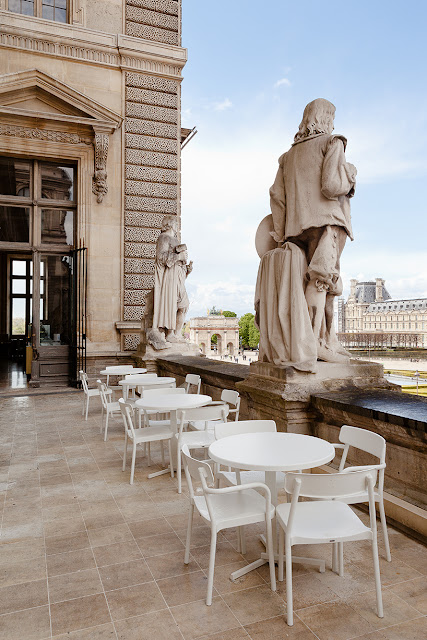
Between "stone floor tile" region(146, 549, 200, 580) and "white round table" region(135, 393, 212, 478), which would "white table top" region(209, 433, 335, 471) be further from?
"white round table" region(135, 393, 212, 478)

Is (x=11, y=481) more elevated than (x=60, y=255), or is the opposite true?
(x=60, y=255)

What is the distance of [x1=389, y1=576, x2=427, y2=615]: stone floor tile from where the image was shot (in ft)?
7.59

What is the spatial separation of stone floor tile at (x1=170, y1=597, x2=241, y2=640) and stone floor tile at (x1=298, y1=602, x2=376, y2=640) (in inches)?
13.4

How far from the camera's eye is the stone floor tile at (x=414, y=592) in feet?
7.59

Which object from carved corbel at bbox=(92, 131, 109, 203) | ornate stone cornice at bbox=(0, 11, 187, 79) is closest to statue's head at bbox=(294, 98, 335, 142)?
carved corbel at bbox=(92, 131, 109, 203)

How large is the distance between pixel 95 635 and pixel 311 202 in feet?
11.5

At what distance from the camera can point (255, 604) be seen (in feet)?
7.69

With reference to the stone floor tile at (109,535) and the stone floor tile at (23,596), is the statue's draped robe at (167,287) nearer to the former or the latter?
the stone floor tile at (109,535)

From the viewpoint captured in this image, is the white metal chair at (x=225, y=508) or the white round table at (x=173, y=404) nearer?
the white metal chair at (x=225, y=508)

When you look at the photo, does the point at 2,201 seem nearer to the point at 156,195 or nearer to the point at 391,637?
the point at 156,195

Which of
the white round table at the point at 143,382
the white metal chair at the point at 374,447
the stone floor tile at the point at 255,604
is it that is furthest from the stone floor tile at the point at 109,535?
the white round table at the point at 143,382

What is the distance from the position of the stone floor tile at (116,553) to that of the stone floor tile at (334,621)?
1.09 meters

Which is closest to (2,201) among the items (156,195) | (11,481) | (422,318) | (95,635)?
(156,195)

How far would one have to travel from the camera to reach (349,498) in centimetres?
237
